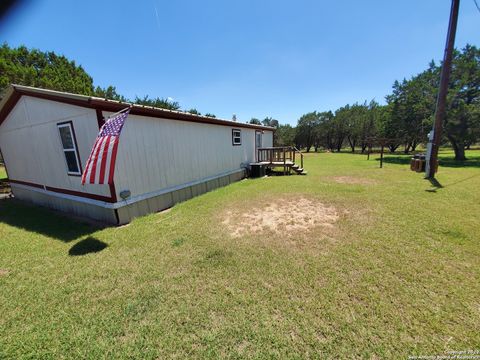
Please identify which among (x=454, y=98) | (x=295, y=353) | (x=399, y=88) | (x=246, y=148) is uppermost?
(x=399, y=88)

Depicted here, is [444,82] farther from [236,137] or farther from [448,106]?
[448,106]

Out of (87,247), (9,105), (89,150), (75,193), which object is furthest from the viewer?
(9,105)

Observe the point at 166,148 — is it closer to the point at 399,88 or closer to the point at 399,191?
the point at 399,191

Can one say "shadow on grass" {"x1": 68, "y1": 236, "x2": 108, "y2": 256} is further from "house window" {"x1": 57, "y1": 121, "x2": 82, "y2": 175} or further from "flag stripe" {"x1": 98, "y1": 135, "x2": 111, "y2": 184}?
"house window" {"x1": 57, "y1": 121, "x2": 82, "y2": 175}

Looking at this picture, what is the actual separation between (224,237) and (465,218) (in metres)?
5.40

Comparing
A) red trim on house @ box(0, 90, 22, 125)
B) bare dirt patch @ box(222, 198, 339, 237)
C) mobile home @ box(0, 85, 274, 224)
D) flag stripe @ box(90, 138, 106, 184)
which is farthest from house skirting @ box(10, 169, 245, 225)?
red trim on house @ box(0, 90, 22, 125)

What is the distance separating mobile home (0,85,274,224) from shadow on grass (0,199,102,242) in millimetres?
365

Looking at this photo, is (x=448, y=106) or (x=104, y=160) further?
(x=448, y=106)

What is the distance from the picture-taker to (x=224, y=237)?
4.21m

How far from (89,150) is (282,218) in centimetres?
522

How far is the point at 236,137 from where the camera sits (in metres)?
10.8

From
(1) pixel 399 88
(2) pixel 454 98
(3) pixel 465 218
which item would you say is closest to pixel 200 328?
(3) pixel 465 218

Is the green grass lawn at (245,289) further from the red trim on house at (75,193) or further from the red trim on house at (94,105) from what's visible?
the red trim on house at (94,105)

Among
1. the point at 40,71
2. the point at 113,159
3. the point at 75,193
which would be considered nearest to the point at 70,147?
the point at 75,193
